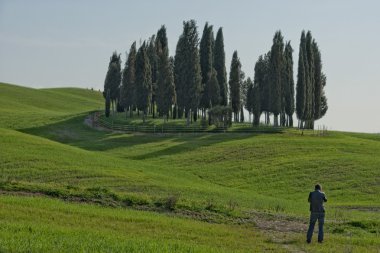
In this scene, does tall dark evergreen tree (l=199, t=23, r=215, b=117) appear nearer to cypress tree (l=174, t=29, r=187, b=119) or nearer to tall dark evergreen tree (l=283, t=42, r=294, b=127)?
cypress tree (l=174, t=29, r=187, b=119)

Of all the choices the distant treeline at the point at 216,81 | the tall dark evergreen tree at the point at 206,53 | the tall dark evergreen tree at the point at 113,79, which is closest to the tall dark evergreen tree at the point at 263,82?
the distant treeline at the point at 216,81

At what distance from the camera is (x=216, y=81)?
9294 cm

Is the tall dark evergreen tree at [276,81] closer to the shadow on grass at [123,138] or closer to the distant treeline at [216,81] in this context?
the distant treeline at [216,81]

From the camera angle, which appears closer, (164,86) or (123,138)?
(123,138)

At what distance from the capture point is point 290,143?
74.5 metres

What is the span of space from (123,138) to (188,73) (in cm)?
1637

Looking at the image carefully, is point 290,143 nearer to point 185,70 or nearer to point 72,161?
point 185,70

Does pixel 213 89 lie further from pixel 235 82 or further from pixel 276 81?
pixel 276 81

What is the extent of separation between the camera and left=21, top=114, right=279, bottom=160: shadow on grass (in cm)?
7262

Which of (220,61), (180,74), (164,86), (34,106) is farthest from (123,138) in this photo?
(34,106)

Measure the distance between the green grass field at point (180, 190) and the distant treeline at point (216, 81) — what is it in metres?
8.57

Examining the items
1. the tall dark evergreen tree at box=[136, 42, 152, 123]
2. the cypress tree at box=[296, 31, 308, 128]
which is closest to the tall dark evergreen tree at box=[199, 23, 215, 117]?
the tall dark evergreen tree at box=[136, 42, 152, 123]

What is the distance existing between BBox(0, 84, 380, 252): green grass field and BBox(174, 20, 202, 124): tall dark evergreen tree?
28.2 ft

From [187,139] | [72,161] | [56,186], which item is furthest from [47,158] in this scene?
[187,139]
